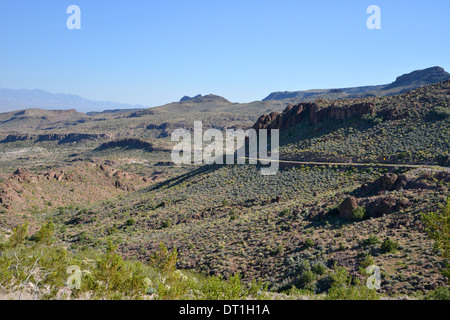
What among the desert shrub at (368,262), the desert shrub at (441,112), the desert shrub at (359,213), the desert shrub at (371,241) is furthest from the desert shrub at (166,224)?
the desert shrub at (441,112)

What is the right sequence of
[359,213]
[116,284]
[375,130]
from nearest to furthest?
[116,284] → [359,213] → [375,130]

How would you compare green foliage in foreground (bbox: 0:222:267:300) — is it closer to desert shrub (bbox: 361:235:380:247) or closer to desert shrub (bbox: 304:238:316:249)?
desert shrub (bbox: 304:238:316:249)

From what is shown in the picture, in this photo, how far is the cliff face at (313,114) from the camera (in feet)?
159

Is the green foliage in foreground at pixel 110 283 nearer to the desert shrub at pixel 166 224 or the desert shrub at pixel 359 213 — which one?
the desert shrub at pixel 359 213

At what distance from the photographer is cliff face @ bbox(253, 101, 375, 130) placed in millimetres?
48344

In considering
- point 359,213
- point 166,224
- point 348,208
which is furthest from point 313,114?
point 166,224

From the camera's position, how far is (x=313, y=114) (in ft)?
176

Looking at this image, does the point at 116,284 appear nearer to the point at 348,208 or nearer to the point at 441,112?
the point at 348,208

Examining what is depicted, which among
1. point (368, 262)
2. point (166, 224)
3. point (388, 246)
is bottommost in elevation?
point (166, 224)
